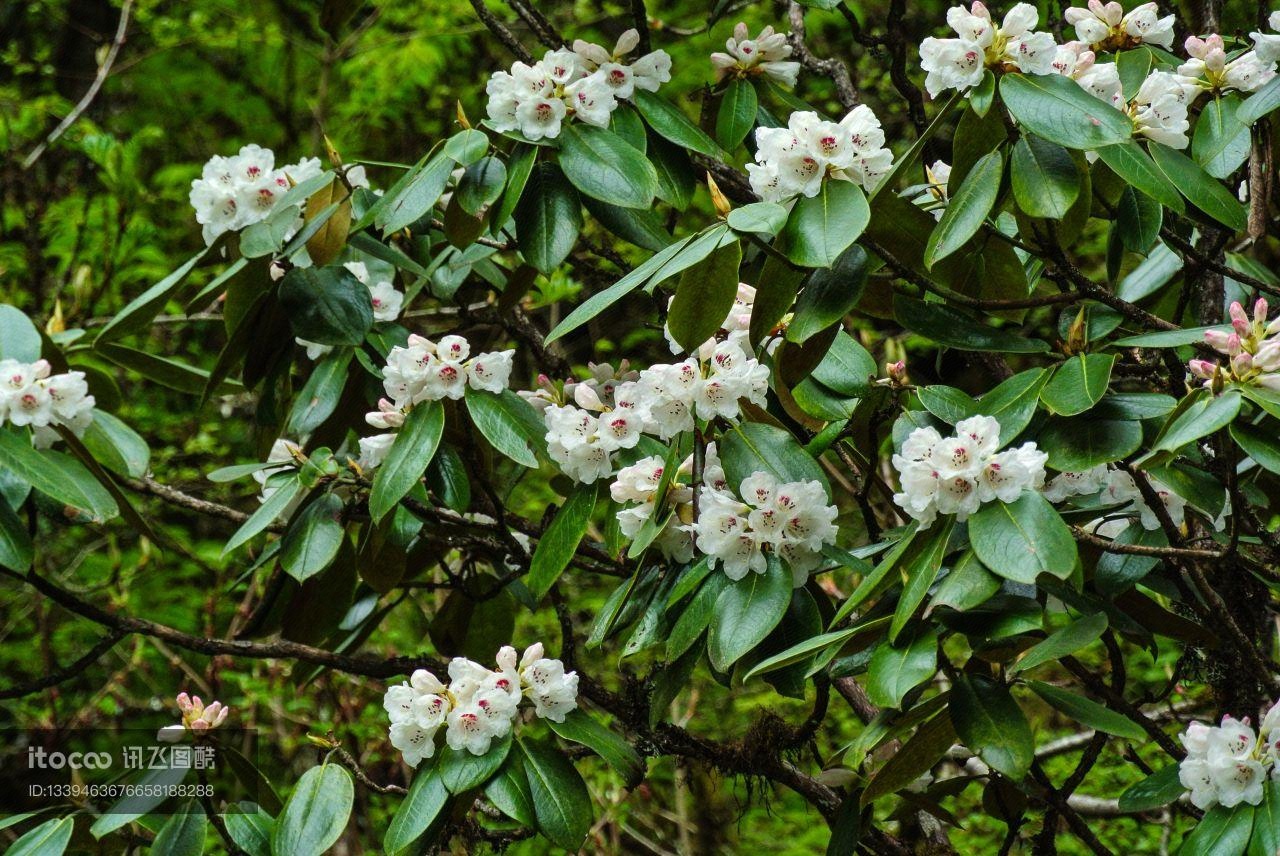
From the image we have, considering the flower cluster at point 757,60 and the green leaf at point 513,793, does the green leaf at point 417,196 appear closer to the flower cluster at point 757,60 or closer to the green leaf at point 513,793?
the flower cluster at point 757,60

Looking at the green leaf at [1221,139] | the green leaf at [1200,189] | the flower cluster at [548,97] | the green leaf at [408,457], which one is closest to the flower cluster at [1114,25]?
the green leaf at [1221,139]

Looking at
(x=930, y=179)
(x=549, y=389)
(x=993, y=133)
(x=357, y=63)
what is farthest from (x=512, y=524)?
(x=357, y=63)

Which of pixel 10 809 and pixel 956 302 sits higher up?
pixel 956 302

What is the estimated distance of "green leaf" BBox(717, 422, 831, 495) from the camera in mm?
1361

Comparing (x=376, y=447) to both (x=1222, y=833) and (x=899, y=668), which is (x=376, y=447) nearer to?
(x=899, y=668)

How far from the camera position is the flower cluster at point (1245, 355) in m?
1.10

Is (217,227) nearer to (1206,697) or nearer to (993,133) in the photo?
(993,133)

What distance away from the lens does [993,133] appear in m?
1.33

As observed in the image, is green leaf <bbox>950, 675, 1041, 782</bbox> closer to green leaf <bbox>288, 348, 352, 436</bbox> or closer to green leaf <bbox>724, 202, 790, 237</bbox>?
green leaf <bbox>724, 202, 790, 237</bbox>

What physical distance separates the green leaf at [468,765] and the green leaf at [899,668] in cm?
48

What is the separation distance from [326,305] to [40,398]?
403mm

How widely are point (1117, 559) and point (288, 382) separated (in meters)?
1.29

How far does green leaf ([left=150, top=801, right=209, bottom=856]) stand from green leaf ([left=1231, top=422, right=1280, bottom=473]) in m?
1.33

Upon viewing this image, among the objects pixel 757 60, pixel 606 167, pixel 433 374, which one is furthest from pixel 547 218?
pixel 757 60
